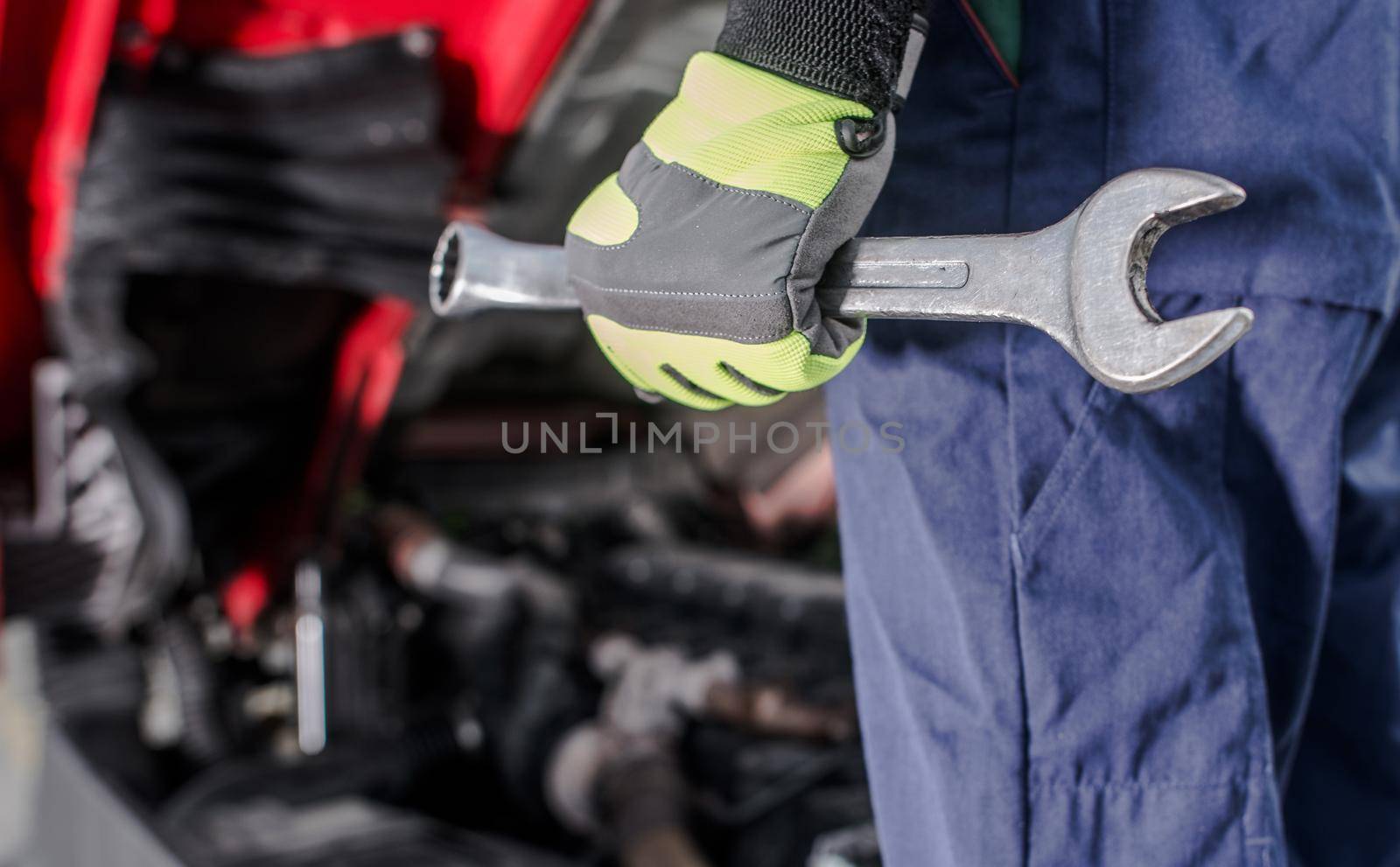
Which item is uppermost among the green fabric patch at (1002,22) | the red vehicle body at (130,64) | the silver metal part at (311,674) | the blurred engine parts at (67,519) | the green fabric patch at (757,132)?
the red vehicle body at (130,64)

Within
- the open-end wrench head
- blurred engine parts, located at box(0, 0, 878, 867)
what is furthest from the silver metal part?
the open-end wrench head

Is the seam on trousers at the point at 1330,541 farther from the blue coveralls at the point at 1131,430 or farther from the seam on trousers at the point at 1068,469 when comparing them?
the seam on trousers at the point at 1068,469

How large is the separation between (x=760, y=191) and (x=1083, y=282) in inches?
7.1

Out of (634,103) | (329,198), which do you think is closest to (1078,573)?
(634,103)

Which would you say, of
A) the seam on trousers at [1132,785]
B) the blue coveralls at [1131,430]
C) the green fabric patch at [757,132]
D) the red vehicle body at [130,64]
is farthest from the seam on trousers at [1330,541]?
the red vehicle body at [130,64]

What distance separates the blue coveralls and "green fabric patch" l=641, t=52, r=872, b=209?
0.14m

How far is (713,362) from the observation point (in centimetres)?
60

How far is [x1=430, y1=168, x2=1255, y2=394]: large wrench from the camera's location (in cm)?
44

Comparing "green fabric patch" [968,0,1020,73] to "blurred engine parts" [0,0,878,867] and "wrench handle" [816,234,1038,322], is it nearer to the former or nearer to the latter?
"wrench handle" [816,234,1038,322]

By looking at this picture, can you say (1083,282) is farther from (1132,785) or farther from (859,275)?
(1132,785)

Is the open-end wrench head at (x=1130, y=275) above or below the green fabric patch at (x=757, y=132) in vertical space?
below

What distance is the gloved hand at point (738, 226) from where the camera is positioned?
0.53 meters

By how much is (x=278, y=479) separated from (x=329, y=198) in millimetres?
829

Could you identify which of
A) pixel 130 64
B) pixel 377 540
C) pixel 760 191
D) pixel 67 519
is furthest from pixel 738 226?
pixel 377 540
